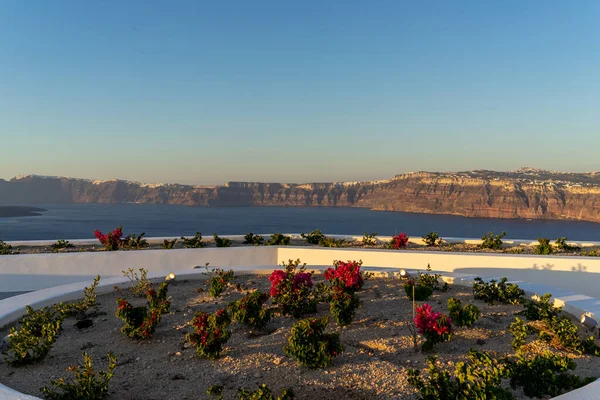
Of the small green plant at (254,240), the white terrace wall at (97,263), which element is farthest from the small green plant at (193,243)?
the small green plant at (254,240)

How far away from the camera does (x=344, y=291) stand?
7.16 meters

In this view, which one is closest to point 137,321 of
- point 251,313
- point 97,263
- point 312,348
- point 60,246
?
point 251,313

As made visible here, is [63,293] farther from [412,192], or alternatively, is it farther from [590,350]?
[412,192]

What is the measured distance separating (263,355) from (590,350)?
4569mm

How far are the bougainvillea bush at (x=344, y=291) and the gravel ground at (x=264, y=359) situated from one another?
233mm

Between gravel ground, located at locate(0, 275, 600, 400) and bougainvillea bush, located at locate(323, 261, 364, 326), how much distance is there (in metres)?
0.23

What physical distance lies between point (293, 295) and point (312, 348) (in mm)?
2358

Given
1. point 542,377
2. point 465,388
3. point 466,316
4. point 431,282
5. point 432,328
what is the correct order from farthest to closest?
1. point 431,282
2. point 466,316
3. point 432,328
4. point 542,377
5. point 465,388

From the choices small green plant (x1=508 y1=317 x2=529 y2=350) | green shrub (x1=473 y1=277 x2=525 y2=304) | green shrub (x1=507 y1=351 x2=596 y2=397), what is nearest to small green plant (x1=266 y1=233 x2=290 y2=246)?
green shrub (x1=473 y1=277 x2=525 y2=304)

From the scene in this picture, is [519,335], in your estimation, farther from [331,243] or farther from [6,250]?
[6,250]

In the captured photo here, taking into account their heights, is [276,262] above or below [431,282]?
below

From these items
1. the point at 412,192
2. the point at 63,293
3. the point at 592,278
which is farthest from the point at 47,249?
the point at 412,192

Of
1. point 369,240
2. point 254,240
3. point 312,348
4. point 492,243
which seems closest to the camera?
point 312,348

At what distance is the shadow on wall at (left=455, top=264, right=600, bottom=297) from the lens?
11.2 meters
